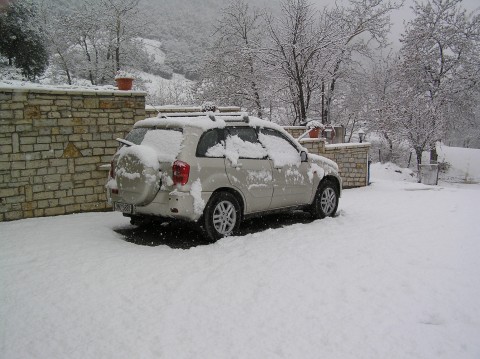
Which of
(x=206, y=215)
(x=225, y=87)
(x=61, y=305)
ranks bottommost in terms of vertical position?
(x=61, y=305)

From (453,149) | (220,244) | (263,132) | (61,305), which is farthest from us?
(453,149)

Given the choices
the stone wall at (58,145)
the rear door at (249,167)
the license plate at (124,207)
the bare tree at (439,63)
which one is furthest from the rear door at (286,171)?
the bare tree at (439,63)

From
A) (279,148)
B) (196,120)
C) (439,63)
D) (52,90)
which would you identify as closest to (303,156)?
(279,148)

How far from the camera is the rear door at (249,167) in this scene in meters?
5.75

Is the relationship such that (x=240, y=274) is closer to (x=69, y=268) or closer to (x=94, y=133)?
(x=69, y=268)

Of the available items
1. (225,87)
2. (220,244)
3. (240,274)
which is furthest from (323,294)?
(225,87)

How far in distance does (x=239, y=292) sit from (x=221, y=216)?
1.79 m

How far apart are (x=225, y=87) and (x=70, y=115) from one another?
53.8 ft

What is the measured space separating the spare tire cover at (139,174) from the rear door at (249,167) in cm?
99

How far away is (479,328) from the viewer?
3.23 metres

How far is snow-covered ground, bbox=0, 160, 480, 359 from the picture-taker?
3.00m

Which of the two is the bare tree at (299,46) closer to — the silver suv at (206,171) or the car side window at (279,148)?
the car side window at (279,148)

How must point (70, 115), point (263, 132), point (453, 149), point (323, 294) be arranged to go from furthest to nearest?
point (453, 149) < point (70, 115) < point (263, 132) < point (323, 294)

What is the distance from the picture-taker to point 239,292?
3.91m
